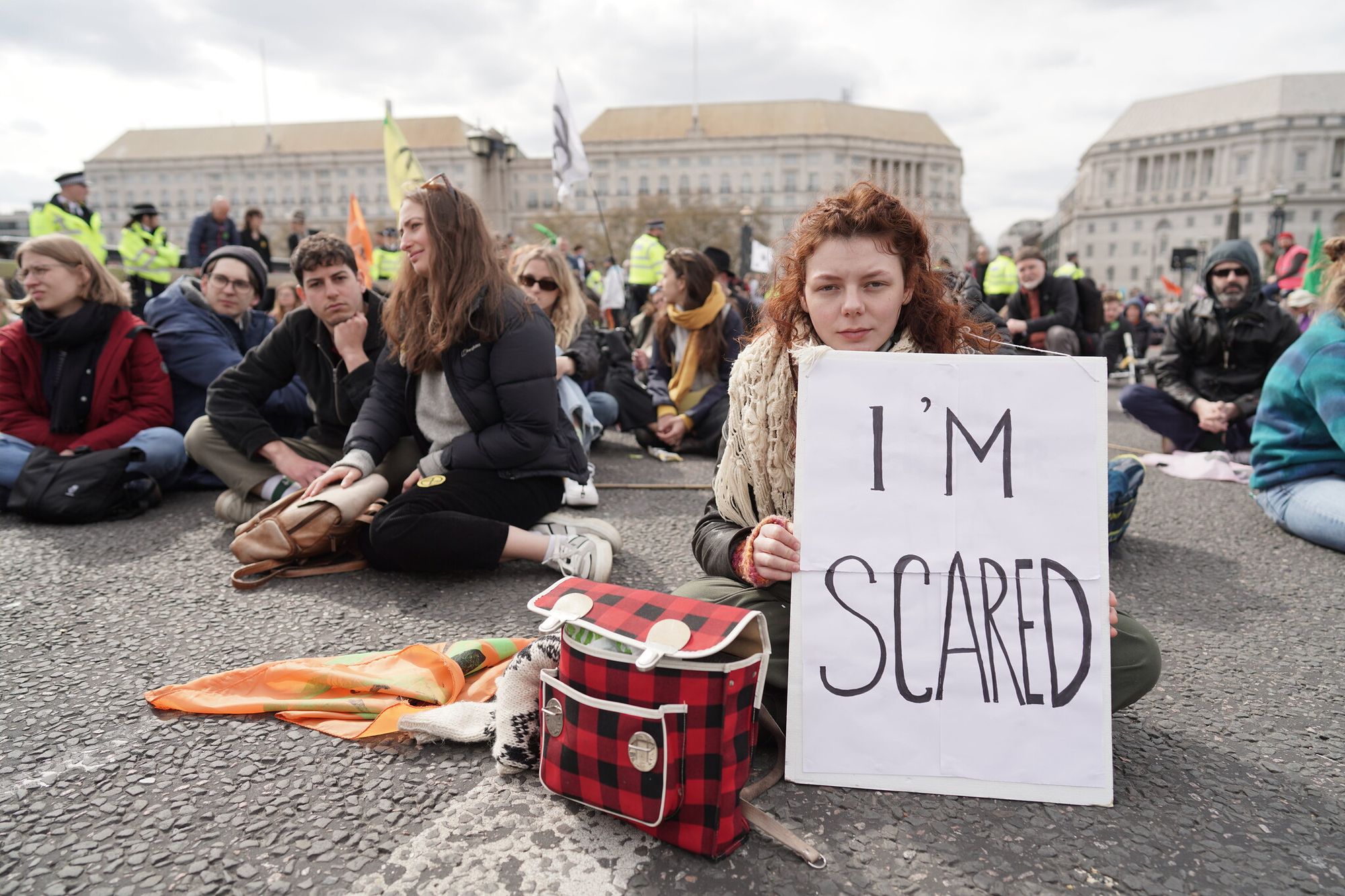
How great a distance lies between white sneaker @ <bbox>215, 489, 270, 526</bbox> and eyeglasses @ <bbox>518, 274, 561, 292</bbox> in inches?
83.2

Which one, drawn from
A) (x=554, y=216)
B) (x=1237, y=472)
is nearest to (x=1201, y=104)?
(x=554, y=216)

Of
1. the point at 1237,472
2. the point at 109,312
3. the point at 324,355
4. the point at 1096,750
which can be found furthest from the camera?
the point at 1237,472

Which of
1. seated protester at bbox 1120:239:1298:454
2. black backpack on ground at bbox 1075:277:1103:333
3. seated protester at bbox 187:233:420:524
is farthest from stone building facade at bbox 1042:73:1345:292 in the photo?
seated protester at bbox 187:233:420:524

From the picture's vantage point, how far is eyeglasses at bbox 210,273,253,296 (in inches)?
192

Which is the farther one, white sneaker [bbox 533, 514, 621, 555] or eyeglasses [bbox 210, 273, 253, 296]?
eyeglasses [bbox 210, 273, 253, 296]

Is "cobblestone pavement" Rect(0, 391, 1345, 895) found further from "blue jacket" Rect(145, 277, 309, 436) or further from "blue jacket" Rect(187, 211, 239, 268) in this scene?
"blue jacket" Rect(187, 211, 239, 268)

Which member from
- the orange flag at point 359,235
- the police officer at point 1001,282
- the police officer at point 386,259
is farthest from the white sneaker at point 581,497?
the police officer at point 386,259

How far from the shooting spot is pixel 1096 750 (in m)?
1.65

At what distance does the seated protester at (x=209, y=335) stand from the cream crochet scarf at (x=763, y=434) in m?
3.33

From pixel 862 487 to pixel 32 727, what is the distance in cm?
212

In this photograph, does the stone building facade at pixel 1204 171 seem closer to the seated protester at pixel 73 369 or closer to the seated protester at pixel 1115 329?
the seated protester at pixel 1115 329

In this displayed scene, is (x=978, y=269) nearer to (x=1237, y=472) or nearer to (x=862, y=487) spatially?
(x=1237, y=472)

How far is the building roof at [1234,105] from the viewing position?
7731 centimetres

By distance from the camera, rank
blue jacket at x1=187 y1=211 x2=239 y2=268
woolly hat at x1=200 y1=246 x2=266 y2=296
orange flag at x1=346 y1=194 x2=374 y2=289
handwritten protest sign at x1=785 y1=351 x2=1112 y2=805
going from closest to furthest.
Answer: handwritten protest sign at x1=785 y1=351 x2=1112 y2=805, woolly hat at x1=200 y1=246 x2=266 y2=296, orange flag at x1=346 y1=194 x2=374 y2=289, blue jacket at x1=187 y1=211 x2=239 y2=268
